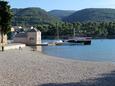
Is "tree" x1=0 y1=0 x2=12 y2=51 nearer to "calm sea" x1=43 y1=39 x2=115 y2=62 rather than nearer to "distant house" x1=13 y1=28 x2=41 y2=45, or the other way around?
A: "calm sea" x1=43 y1=39 x2=115 y2=62

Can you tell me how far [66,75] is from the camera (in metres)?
25.6

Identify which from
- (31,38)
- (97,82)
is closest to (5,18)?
(97,82)

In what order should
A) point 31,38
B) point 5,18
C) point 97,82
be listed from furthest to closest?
point 31,38 → point 5,18 → point 97,82

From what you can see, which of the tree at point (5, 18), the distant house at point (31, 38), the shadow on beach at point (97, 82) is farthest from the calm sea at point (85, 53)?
the shadow on beach at point (97, 82)

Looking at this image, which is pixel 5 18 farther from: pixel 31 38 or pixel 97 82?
pixel 31 38

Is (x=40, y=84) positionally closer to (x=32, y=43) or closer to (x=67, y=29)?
(x=32, y=43)

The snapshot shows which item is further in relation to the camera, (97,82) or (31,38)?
(31,38)

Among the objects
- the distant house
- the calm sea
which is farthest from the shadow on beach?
the distant house

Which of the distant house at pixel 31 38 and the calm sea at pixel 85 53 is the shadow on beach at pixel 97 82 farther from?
the distant house at pixel 31 38

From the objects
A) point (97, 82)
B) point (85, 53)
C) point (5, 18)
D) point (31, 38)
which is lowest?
point (85, 53)

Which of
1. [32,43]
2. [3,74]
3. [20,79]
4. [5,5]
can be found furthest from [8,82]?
[32,43]

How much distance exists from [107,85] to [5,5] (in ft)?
154

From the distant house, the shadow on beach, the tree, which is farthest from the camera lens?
the distant house

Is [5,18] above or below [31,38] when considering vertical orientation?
above
